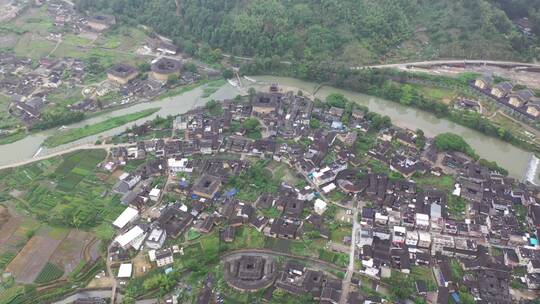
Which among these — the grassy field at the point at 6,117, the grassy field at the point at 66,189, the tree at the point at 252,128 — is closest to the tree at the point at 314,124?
the tree at the point at 252,128

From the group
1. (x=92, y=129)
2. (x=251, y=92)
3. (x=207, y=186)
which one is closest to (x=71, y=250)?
(x=207, y=186)

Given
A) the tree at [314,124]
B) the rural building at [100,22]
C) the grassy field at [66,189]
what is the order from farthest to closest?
the rural building at [100,22], the tree at [314,124], the grassy field at [66,189]

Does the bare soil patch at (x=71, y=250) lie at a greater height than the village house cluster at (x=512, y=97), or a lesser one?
lesser

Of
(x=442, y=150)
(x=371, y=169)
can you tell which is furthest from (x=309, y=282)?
(x=442, y=150)

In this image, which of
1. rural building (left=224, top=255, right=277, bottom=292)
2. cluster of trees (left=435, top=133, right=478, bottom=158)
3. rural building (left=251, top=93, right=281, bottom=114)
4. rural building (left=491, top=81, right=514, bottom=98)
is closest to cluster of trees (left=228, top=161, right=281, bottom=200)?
rural building (left=224, top=255, right=277, bottom=292)

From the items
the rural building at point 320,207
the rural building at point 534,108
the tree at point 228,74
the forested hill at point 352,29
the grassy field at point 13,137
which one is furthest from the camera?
the forested hill at point 352,29

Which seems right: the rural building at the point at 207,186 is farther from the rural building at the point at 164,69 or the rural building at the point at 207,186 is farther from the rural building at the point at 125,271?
the rural building at the point at 164,69

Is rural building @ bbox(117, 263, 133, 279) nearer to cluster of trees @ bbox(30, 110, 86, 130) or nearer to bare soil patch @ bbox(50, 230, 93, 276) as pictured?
bare soil patch @ bbox(50, 230, 93, 276)

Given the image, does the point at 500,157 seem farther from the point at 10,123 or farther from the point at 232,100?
the point at 10,123
